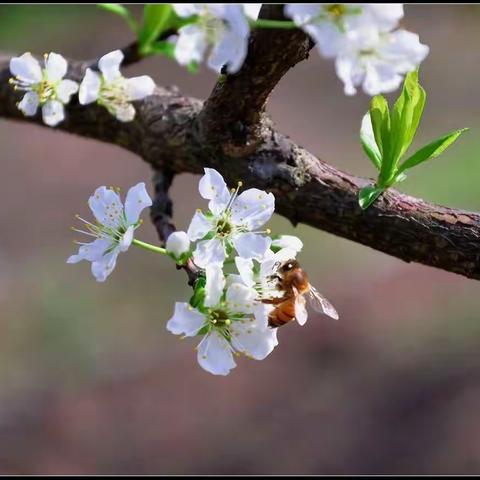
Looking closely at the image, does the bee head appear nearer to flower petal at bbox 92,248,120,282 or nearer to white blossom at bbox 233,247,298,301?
white blossom at bbox 233,247,298,301

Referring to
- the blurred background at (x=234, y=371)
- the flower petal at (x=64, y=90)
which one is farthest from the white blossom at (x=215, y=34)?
the blurred background at (x=234, y=371)

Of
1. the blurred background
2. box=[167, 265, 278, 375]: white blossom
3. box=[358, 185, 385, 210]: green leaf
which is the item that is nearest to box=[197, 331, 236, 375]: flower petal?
box=[167, 265, 278, 375]: white blossom

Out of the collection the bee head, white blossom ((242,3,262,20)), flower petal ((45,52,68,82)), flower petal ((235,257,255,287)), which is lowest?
the bee head

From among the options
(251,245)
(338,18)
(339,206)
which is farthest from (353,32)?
(339,206)

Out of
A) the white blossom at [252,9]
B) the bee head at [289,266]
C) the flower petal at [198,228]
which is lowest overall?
the bee head at [289,266]

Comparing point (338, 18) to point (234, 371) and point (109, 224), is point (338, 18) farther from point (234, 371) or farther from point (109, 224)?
point (234, 371)

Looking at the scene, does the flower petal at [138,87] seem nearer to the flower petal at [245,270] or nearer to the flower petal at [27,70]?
the flower petal at [27,70]
